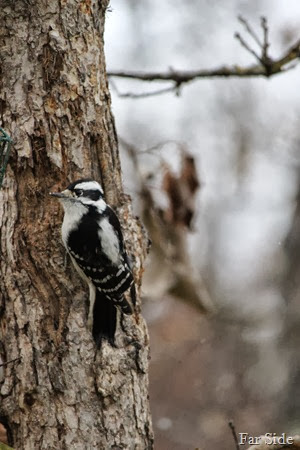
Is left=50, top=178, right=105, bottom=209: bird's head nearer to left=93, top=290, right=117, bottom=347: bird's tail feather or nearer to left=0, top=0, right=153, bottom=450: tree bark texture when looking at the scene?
left=0, top=0, right=153, bottom=450: tree bark texture

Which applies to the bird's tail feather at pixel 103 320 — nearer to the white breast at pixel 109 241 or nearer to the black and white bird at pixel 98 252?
the black and white bird at pixel 98 252

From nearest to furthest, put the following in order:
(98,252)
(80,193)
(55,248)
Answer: (80,193)
(55,248)
(98,252)

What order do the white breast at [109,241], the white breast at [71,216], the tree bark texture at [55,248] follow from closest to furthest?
the tree bark texture at [55,248], the white breast at [71,216], the white breast at [109,241]

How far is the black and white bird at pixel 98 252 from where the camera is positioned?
160 inches

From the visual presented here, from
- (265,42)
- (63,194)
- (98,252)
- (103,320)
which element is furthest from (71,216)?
(265,42)

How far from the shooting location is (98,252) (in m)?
4.33

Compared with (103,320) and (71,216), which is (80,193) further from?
(103,320)

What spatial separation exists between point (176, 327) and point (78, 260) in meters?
5.23

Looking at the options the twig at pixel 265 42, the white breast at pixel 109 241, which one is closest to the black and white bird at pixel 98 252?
the white breast at pixel 109 241

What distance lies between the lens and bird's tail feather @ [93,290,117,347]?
13.2 ft

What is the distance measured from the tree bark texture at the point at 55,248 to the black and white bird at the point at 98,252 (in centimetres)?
7

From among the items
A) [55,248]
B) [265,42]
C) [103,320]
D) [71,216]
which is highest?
[265,42]

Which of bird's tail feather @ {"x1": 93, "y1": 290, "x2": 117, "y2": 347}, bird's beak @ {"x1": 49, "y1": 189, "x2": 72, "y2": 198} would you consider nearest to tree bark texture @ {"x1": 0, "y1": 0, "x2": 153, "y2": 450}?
bird's tail feather @ {"x1": 93, "y1": 290, "x2": 117, "y2": 347}

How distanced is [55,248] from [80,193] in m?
0.35
